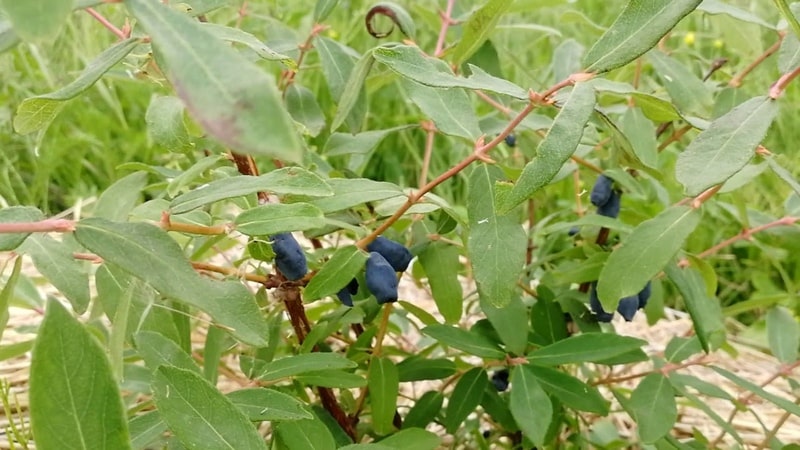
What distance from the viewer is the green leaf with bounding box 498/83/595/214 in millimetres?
620

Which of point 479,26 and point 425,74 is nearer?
point 425,74

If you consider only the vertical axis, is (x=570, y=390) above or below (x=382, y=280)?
below

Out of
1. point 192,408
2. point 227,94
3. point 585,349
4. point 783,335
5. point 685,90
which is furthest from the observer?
point 783,335

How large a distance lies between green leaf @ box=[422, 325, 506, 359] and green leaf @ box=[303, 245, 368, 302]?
0.50 ft

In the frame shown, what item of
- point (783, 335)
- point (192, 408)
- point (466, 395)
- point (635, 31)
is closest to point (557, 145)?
point (635, 31)

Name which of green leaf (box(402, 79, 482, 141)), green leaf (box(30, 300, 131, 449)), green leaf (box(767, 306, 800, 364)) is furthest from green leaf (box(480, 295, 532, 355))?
green leaf (box(30, 300, 131, 449))

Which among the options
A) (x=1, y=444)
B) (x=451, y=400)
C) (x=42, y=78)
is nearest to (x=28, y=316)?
(x=1, y=444)

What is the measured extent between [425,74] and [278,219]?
0.16m

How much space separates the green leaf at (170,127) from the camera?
2.47ft

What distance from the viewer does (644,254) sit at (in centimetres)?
80

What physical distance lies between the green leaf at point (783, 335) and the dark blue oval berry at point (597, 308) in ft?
0.99

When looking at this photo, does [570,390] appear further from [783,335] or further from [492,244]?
[783,335]

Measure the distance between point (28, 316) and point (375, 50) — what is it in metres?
1.07

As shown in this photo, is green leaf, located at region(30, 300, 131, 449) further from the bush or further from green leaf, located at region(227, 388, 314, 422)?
green leaf, located at region(227, 388, 314, 422)
